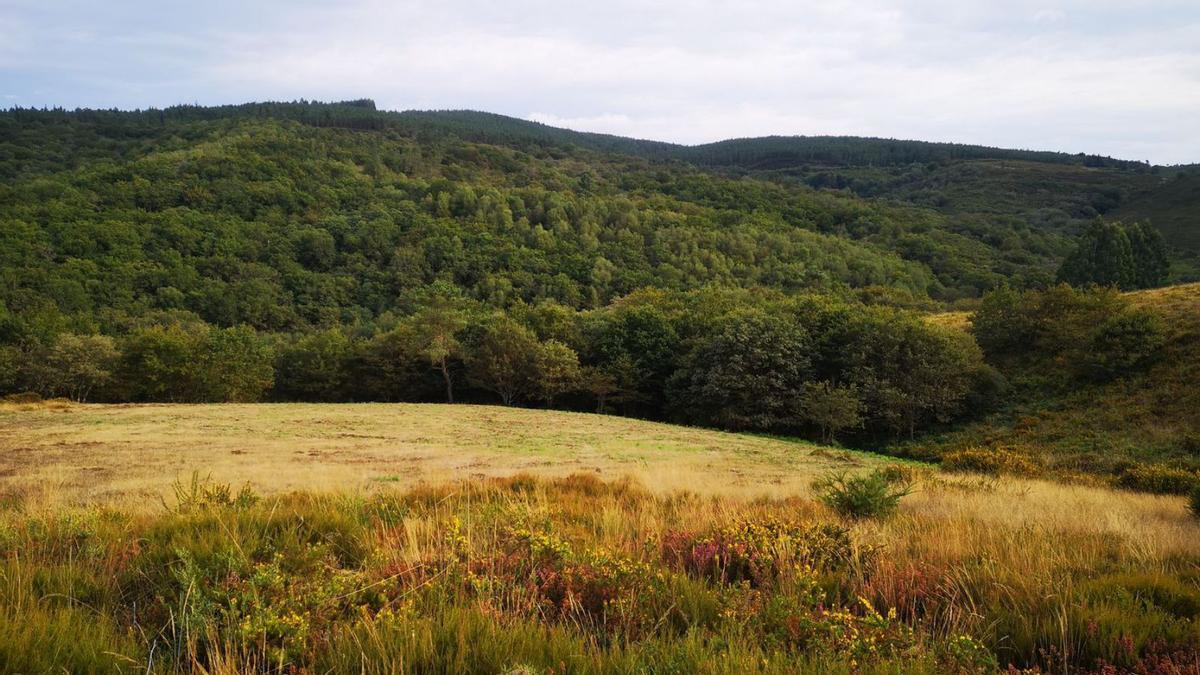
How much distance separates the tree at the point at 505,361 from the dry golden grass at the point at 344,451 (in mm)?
15459

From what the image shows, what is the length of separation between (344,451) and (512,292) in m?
109

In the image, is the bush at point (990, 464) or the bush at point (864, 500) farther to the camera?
the bush at point (990, 464)

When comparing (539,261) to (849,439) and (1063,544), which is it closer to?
(849,439)

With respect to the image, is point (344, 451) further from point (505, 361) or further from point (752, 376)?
point (505, 361)

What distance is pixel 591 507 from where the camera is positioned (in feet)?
26.3

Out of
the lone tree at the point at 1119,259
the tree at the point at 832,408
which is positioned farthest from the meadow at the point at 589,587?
the lone tree at the point at 1119,259

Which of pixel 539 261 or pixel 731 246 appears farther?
pixel 731 246

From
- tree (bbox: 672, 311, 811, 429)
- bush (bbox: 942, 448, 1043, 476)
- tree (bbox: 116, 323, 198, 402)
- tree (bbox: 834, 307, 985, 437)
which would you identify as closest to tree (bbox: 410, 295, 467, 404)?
tree (bbox: 116, 323, 198, 402)

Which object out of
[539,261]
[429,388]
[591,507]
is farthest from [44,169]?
[591,507]

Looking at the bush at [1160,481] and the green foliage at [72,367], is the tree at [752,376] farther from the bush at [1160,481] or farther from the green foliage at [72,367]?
the green foliage at [72,367]

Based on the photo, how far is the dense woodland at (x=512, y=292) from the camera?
161 ft

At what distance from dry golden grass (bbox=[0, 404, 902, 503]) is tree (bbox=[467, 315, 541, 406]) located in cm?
1546

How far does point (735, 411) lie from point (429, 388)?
111ft

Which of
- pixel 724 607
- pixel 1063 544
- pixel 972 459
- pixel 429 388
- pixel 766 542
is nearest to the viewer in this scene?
pixel 724 607
